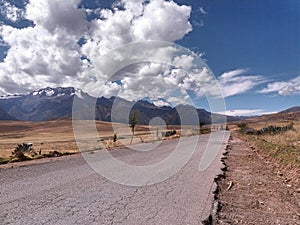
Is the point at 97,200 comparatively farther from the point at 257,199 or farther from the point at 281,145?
the point at 281,145

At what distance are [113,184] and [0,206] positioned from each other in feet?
10.2

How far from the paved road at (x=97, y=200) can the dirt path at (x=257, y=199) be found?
426 millimetres

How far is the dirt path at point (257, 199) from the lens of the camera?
5613mm

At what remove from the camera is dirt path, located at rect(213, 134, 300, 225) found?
5613 mm

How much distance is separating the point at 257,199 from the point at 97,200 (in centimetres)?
385

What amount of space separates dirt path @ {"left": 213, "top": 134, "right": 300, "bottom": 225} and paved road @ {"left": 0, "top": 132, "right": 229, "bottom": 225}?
43 cm

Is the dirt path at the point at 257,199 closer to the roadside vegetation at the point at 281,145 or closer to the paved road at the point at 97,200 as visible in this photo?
the paved road at the point at 97,200

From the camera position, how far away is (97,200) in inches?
252

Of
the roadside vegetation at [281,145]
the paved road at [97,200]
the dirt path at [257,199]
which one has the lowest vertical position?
the dirt path at [257,199]

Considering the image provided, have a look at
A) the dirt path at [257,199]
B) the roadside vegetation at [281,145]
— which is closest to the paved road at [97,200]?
the dirt path at [257,199]

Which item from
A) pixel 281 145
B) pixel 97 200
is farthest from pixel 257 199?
pixel 281 145

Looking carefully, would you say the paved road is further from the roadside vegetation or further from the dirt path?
the roadside vegetation

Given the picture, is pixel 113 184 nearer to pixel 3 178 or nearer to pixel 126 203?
pixel 126 203

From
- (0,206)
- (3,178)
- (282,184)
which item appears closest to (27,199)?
(0,206)
